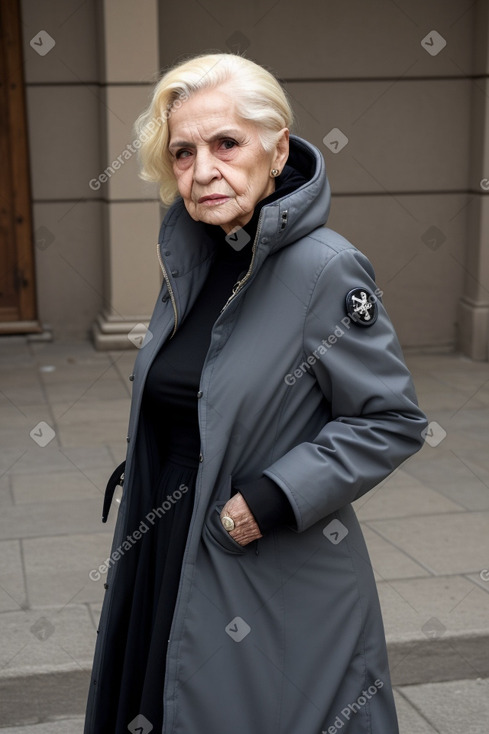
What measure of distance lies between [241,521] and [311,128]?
745cm

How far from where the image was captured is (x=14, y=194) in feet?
30.9

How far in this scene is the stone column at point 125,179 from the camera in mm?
8773

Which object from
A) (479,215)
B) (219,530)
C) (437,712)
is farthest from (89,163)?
(219,530)

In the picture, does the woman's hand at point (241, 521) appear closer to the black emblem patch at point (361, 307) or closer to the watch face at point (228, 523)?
the watch face at point (228, 523)

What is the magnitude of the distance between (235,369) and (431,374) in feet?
22.1

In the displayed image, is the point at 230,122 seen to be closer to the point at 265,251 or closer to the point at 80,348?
the point at 265,251

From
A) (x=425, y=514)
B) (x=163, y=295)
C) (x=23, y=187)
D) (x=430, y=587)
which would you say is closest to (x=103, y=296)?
(x=23, y=187)

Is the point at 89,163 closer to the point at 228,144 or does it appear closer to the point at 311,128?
the point at 311,128

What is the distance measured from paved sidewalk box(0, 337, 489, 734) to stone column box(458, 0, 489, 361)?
1.02m

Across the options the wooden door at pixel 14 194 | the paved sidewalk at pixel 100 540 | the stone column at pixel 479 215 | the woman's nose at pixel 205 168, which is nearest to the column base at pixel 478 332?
the stone column at pixel 479 215

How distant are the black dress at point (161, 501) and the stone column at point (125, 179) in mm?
6397

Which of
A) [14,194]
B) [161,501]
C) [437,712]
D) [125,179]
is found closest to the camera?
[161,501]

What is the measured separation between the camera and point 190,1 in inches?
358

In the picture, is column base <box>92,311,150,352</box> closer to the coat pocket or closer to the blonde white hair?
the blonde white hair
